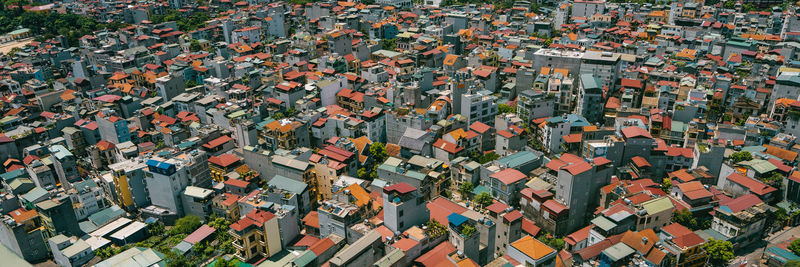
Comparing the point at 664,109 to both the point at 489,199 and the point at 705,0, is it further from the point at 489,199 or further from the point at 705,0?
the point at 705,0

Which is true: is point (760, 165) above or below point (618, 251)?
above

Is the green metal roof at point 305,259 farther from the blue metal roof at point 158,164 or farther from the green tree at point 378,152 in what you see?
the green tree at point 378,152

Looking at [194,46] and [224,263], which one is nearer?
[224,263]

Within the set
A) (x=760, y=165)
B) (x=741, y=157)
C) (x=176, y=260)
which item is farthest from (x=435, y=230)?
(x=760, y=165)

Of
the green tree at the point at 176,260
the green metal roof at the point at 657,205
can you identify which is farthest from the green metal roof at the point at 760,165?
the green tree at the point at 176,260

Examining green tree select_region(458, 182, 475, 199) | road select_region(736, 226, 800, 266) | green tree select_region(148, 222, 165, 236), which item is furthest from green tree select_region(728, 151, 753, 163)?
green tree select_region(148, 222, 165, 236)

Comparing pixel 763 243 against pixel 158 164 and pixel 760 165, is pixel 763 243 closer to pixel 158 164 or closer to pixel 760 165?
pixel 760 165
